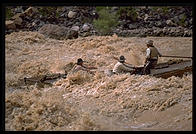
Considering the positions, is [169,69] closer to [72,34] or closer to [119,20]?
[72,34]

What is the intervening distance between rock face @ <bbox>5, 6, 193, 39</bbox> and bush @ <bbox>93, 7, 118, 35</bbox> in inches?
9.6

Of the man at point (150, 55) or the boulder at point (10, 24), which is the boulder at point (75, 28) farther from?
the man at point (150, 55)

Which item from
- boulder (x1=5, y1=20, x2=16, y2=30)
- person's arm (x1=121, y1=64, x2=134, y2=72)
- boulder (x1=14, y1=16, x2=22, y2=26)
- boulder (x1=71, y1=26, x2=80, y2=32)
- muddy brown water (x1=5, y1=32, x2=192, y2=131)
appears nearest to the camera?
muddy brown water (x1=5, y1=32, x2=192, y2=131)

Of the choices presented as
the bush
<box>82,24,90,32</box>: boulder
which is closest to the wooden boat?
the bush

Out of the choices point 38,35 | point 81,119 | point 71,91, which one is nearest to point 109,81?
point 71,91

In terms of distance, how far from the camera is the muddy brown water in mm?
4910

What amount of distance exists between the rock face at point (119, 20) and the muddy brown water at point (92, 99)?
3.69 metres

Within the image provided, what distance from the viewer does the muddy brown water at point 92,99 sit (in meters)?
4.91

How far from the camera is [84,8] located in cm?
1460

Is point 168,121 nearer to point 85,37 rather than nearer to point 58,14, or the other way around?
point 85,37

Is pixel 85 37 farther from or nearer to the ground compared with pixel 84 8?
nearer to the ground

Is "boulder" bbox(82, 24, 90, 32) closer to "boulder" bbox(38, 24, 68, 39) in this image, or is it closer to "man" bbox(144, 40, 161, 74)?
"boulder" bbox(38, 24, 68, 39)
